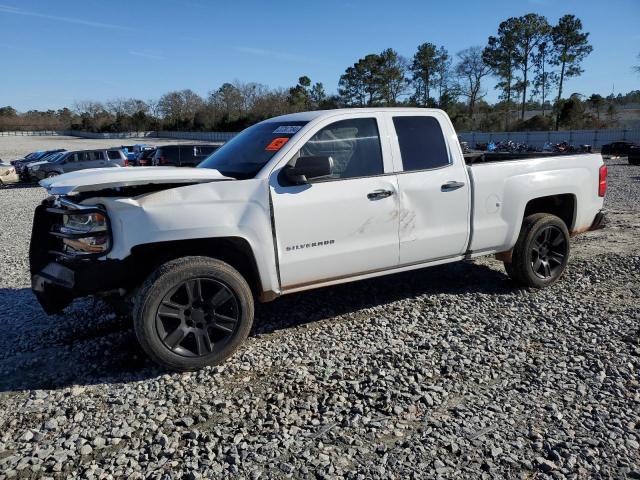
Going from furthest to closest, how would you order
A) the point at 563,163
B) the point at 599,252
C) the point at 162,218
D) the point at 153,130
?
the point at 153,130
the point at 599,252
the point at 563,163
the point at 162,218

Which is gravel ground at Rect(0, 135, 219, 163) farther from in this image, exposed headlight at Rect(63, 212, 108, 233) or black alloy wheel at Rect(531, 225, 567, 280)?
black alloy wheel at Rect(531, 225, 567, 280)

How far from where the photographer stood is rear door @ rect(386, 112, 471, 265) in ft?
15.1

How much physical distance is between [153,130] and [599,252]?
116653 mm

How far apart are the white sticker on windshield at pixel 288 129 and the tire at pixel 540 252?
2661 mm

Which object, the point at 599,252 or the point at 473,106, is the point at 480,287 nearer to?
the point at 599,252

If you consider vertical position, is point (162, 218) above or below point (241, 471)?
above

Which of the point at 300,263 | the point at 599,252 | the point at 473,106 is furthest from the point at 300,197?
the point at 473,106

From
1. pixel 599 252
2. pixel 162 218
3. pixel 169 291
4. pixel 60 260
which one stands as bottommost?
pixel 599 252

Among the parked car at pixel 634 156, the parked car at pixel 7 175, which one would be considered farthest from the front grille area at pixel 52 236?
the parked car at pixel 634 156

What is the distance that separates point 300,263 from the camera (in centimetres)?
413

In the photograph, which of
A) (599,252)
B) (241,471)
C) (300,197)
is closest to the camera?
(241,471)

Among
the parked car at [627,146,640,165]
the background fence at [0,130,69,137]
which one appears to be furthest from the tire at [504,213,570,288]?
the background fence at [0,130,69,137]

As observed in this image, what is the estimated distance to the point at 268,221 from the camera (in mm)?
3947

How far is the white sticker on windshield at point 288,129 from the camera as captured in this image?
4.41m
